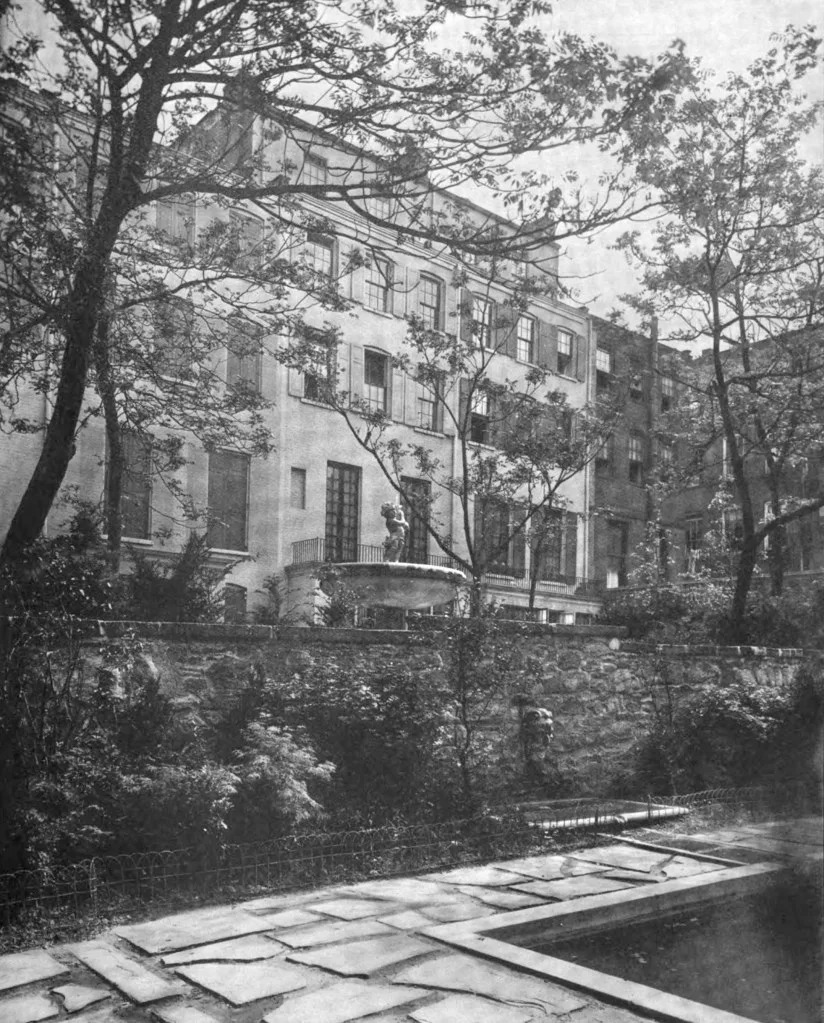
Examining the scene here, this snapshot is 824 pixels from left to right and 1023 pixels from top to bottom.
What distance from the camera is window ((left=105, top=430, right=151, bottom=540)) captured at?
5535 mm

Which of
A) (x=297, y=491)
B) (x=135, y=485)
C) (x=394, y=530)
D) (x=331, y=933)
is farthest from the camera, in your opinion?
(x=394, y=530)

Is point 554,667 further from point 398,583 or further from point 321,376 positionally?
point 321,376

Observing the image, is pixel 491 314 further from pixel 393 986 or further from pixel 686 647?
pixel 393 986

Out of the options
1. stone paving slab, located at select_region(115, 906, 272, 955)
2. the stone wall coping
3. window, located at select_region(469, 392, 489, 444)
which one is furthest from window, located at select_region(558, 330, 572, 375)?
stone paving slab, located at select_region(115, 906, 272, 955)

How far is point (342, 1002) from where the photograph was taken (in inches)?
118

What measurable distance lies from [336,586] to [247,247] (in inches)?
91.9

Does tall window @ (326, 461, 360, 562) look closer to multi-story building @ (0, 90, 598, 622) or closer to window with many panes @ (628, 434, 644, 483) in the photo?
multi-story building @ (0, 90, 598, 622)

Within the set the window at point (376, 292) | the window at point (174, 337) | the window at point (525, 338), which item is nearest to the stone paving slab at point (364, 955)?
the window at point (174, 337)

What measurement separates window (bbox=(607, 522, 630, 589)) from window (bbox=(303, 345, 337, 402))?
2.79 m

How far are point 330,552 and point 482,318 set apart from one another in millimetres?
2050

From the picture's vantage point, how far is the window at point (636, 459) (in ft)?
23.6

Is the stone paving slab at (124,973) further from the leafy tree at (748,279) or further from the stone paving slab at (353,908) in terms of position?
the leafy tree at (748,279)

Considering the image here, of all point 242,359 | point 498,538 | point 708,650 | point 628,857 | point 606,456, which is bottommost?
point 628,857

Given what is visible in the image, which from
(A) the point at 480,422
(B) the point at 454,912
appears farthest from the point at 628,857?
(A) the point at 480,422
